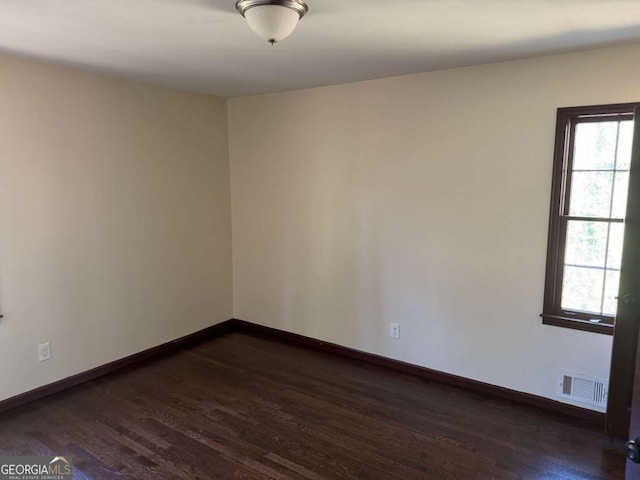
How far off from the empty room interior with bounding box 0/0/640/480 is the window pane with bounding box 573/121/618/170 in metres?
0.02

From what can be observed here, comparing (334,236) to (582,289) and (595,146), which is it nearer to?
(582,289)

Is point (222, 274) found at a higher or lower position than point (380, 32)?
lower

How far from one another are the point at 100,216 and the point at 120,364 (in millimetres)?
1215

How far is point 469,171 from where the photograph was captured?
307cm

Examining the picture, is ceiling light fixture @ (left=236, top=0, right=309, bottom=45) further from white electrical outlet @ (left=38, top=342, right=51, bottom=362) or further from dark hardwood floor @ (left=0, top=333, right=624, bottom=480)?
white electrical outlet @ (left=38, top=342, right=51, bottom=362)

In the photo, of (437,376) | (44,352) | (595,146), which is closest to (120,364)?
(44,352)

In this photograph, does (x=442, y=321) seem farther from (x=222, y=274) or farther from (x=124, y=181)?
(x=124, y=181)

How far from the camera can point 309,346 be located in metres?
4.06

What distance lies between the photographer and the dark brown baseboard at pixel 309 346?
292 centimetres

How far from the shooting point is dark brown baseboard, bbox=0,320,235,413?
297 cm

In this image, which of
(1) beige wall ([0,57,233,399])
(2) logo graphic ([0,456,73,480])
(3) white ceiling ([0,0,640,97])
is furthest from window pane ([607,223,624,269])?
(2) logo graphic ([0,456,73,480])

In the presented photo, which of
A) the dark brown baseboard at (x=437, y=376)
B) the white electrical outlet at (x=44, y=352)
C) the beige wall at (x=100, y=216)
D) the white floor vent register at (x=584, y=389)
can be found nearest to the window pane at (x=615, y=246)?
the white floor vent register at (x=584, y=389)

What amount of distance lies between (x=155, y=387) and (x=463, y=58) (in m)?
3.17


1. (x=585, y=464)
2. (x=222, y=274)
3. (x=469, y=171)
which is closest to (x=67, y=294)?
(x=222, y=274)
